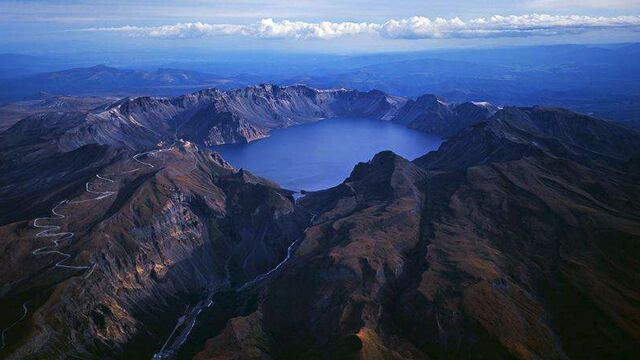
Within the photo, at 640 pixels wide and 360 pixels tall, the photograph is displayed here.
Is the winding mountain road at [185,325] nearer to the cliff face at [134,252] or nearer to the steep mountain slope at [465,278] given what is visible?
the cliff face at [134,252]

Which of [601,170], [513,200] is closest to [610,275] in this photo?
[513,200]

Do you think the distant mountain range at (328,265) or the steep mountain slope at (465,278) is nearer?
Answer: the steep mountain slope at (465,278)

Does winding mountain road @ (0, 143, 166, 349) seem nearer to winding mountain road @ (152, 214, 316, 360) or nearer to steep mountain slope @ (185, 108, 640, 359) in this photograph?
winding mountain road @ (152, 214, 316, 360)

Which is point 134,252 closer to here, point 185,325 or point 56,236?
point 56,236

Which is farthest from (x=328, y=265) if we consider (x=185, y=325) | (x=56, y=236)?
(x=56, y=236)

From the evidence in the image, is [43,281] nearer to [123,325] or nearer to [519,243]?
[123,325]

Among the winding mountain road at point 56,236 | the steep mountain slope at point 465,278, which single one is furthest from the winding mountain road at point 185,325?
the winding mountain road at point 56,236

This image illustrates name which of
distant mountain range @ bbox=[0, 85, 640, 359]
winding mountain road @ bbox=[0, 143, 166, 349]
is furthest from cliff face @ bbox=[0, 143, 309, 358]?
distant mountain range @ bbox=[0, 85, 640, 359]
